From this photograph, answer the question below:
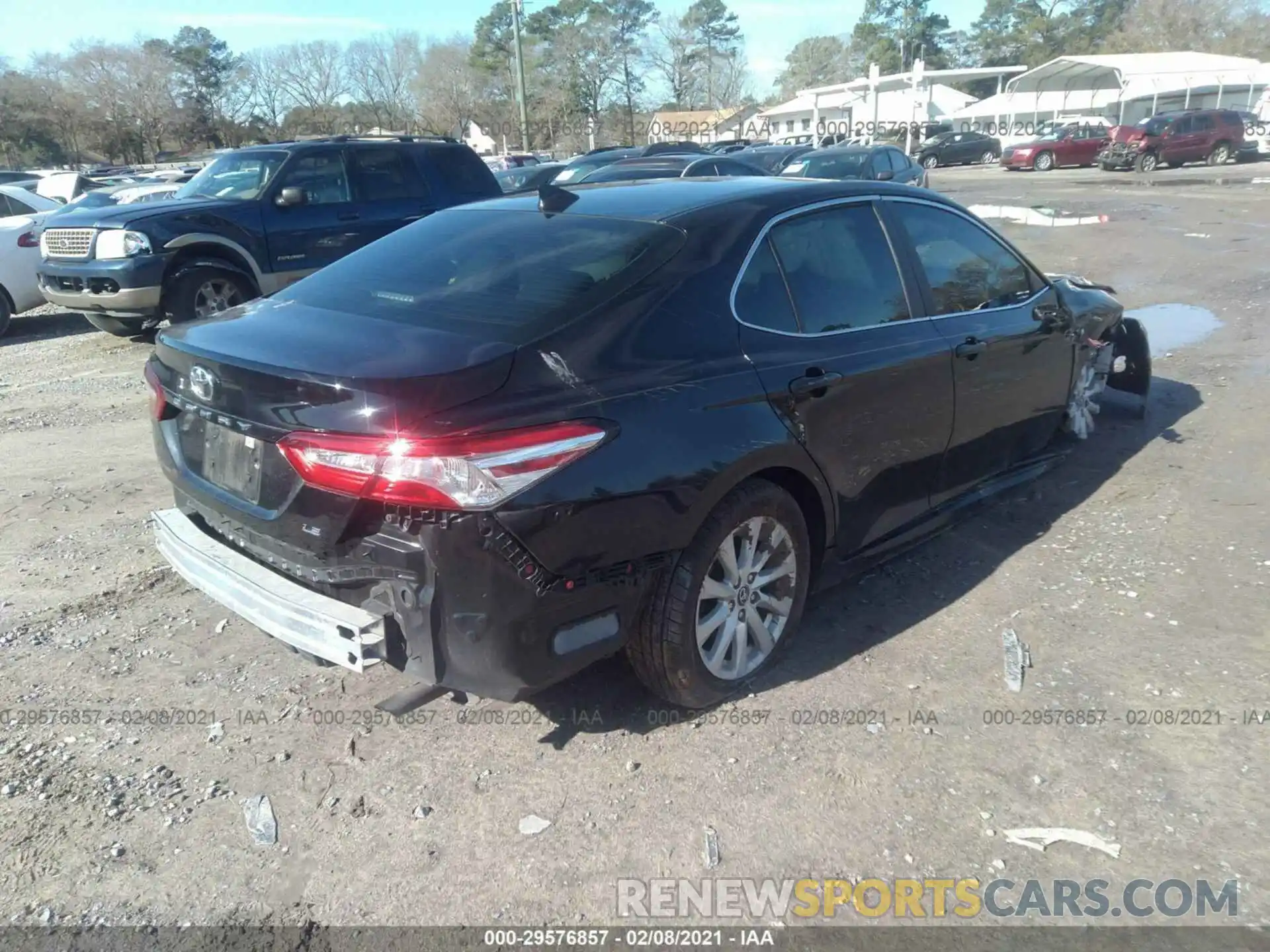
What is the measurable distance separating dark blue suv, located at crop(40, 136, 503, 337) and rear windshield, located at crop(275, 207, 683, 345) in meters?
5.81

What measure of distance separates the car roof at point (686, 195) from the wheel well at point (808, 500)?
3.17 feet

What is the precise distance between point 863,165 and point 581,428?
14.9m

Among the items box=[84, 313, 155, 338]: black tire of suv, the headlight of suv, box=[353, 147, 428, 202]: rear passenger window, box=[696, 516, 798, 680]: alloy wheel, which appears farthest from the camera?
box=[353, 147, 428, 202]: rear passenger window

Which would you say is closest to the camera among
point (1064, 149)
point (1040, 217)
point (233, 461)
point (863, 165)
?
point (233, 461)

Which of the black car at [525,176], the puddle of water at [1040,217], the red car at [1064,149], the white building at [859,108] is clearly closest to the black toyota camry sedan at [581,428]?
the black car at [525,176]

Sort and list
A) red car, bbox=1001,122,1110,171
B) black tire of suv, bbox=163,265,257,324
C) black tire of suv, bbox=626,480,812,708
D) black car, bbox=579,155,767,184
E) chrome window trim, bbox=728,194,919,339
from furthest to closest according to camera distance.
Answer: red car, bbox=1001,122,1110,171, black car, bbox=579,155,767,184, black tire of suv, bbox=163,265,257,324, chrome window trim, bbox=728,194,919,339, black tire of suv, bbox=626,480,812,708

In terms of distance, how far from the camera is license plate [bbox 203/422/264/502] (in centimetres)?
295

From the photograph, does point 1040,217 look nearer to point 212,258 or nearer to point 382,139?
point 382,139

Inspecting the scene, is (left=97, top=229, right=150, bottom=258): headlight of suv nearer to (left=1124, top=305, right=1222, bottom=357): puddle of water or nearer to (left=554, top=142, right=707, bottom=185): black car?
(left=554, top=142, right=707, bottom=185): black car

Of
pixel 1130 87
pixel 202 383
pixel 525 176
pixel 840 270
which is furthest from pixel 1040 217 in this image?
pixel 1130 87

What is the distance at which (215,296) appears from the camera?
9203 mm

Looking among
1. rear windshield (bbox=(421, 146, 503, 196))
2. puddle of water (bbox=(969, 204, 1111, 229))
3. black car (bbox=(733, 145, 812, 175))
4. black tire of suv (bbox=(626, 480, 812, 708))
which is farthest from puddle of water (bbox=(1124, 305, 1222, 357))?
black car (bbox=(733, 145, 812, 175))

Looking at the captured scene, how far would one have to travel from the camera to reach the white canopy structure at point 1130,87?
4788 centimetres

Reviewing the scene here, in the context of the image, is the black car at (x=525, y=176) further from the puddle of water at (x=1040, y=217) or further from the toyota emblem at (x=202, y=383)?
the toyota emblem at (x=202, y=383)
